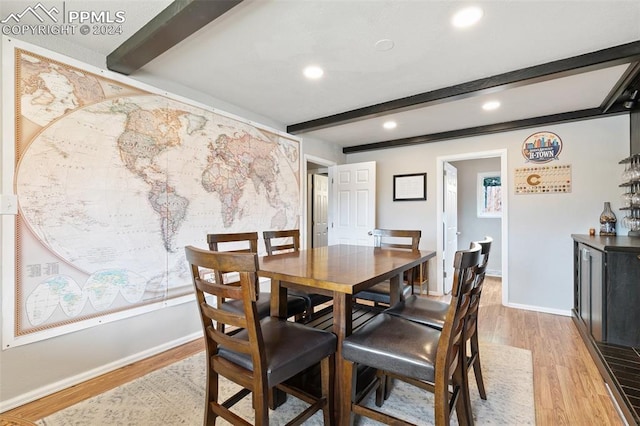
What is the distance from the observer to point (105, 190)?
2.17m

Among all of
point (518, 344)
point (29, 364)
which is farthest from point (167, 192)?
point (518, 344)

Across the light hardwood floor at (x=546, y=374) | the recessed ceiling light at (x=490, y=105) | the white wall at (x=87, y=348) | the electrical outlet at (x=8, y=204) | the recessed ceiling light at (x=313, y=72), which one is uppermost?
the recessed ceiling light at (x=313, y=72)

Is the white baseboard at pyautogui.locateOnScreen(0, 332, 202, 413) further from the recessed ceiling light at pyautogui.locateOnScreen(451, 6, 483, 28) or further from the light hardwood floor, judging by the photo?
the recessed ceiling light at pyautogui.locateOnScreen(451, 6, 483, 28)

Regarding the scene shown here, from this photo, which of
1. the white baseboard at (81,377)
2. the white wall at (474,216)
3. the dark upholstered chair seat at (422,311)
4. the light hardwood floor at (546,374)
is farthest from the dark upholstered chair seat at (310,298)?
the white wall at (474,216)

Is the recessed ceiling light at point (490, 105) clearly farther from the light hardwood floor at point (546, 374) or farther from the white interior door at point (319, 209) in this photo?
the white interior door at point (319, 209)

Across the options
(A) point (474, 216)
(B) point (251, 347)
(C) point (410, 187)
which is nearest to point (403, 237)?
(C) point (410, 187)

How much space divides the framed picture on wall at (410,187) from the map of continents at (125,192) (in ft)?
7.85

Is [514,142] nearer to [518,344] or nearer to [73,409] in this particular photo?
[518,344]

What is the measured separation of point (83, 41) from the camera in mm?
2035

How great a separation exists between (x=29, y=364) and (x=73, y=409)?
16.8 inches

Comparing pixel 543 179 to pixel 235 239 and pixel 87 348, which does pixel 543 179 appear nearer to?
pixel 235 239

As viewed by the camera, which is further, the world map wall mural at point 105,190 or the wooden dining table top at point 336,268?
the world map wall mural at point 105,190

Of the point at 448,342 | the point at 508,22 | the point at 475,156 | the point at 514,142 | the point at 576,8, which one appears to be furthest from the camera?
the point at 475,156

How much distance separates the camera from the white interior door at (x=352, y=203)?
14.8 ft
